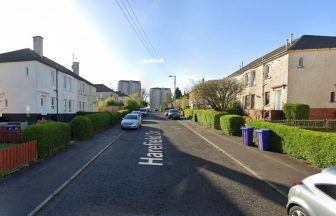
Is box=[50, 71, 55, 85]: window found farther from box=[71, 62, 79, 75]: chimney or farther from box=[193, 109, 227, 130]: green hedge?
box=[193, 109, 227, 130]: green hedge

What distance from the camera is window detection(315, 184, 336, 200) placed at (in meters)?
4.61

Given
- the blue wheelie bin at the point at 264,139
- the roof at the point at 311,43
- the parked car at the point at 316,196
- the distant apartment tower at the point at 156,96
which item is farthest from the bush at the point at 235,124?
the distant apartment tower at the point at 156,96

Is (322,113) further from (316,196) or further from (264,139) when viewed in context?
(316,196)

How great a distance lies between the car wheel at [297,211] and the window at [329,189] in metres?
0.52

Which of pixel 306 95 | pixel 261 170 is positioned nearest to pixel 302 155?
pixel 261 170

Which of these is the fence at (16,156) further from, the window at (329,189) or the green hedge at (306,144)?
the green hedge at (306,144)

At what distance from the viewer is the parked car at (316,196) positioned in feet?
15.0

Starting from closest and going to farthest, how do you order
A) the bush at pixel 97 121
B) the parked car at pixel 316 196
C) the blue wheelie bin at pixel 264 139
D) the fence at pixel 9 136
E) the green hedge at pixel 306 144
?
the parked car at pixel 316 196 → the green hedge at pixel 306 144 → the blue wheelie bin at pixel 264 139 → the fence at pixel 9 136 → the bush at pixel 97 121

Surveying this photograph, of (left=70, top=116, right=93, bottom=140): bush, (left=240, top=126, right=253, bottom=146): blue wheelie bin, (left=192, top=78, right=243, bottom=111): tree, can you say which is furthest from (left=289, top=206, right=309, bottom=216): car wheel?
(left=192, top=78, right=243, bottom=111): tree

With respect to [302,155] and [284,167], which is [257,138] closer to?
[302,155]

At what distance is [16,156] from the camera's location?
410 inches

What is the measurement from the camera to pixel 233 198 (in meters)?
7.41

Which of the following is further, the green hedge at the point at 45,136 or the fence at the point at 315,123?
the fence at the point at 315,123

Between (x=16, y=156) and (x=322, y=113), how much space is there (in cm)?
2517
